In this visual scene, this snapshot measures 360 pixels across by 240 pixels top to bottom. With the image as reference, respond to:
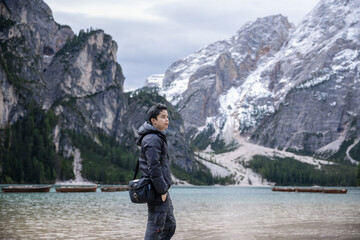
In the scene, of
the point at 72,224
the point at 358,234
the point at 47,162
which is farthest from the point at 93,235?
the point at 47,162

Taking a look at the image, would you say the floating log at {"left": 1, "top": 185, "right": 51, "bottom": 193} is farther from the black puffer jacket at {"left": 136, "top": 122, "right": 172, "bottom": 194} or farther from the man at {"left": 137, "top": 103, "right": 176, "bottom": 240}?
the black puffer jacket at {"left": 136, "top": 122, "right": 172, "bottom": 194}

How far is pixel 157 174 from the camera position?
12.4 meters

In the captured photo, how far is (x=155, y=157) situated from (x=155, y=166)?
0.88ft

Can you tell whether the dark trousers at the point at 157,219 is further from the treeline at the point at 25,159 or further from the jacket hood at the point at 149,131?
the treeline at the point at 25,159

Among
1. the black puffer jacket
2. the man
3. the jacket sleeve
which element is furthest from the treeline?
the jacket sleeve

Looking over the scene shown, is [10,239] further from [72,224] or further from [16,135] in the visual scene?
[16,135]

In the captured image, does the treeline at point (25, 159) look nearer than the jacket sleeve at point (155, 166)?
No

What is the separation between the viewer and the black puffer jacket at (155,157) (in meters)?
12.4

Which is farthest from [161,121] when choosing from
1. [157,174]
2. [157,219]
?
[157,219]

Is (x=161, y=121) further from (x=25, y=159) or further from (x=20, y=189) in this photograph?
(x=25, y=159)

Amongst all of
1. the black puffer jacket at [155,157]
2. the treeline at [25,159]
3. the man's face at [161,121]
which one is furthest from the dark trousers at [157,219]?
the treeline at [25,159]

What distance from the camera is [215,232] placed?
25.3 metres

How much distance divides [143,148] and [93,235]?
40.9 feet

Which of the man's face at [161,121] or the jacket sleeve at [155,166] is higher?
the man's face at [161,121]
